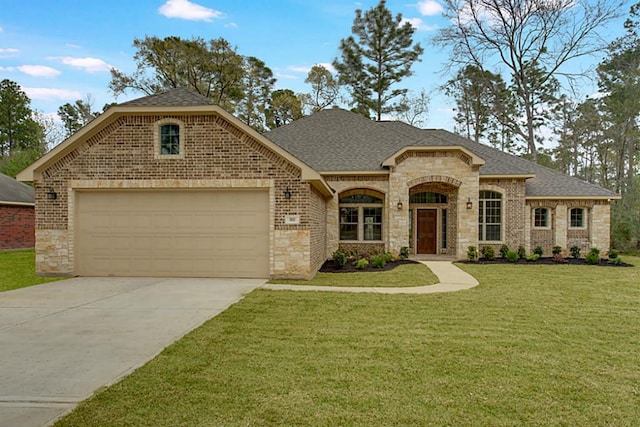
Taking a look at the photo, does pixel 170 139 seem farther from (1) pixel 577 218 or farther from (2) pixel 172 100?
(1) pixel 577 218

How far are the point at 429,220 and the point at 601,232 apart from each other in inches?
289

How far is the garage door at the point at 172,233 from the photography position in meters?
10.7

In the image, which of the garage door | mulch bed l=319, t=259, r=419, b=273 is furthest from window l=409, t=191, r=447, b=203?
the garage door

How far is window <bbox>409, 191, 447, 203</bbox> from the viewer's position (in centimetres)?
1695

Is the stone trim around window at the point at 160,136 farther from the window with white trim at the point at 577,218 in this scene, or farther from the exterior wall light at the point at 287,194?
the window with white trim at the point at 577,218

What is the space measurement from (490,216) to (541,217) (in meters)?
2.51

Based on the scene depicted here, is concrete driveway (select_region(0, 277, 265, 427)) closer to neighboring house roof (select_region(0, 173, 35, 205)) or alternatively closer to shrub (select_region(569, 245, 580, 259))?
neighboring house roof (select_region(0, 173, 35, 205))

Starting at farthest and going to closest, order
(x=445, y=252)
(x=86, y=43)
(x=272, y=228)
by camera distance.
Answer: (x=445, y=252) < (x=86, y=43) < (x=272, y=228)

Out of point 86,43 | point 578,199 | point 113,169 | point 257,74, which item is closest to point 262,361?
point 113,169

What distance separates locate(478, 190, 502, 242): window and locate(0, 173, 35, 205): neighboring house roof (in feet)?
70.5

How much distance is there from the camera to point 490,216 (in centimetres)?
1689

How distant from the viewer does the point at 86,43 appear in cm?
1529

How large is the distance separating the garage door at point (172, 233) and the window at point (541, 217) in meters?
12.6

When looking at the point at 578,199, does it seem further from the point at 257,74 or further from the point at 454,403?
the point at 257,74
